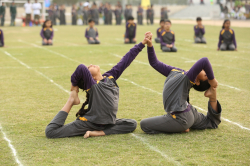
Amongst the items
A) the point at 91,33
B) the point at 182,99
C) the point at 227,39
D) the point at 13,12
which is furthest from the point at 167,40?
the point at 13,12

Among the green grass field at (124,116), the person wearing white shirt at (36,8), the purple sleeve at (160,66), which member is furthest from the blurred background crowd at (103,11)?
the purple sleeve at (160,66)

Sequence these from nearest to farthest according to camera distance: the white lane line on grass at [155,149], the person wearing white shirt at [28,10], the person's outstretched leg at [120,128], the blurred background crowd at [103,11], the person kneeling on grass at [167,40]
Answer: the white lane line on grass at [155,149] < the person's outstretched leg at [120,128] < the person kneeling on grass at [167,40] < the person wearing white shirt at [28,10] < the blurred background crowd at [103,11]

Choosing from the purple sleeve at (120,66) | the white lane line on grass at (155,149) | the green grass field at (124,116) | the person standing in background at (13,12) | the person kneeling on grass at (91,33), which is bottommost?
the white lane line on grass at (155,149)

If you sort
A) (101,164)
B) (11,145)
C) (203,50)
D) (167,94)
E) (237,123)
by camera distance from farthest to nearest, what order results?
(203,50) < (237,123) < (167,94) < (11,145) < (101,164)

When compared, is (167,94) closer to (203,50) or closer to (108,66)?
(108,66)

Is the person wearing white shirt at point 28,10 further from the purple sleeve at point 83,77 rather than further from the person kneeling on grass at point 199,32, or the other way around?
the purple sleeve at point 83,77

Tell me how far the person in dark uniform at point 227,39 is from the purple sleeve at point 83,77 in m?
10.8

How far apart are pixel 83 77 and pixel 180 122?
145cm

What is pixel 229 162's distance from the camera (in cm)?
371

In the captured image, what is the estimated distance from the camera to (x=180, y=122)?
457cm

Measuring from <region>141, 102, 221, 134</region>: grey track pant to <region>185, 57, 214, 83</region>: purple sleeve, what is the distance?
0.53 metres

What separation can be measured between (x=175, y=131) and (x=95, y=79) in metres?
1.33

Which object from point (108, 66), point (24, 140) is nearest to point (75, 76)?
point (24, 140)

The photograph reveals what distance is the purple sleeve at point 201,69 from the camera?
434 cm
